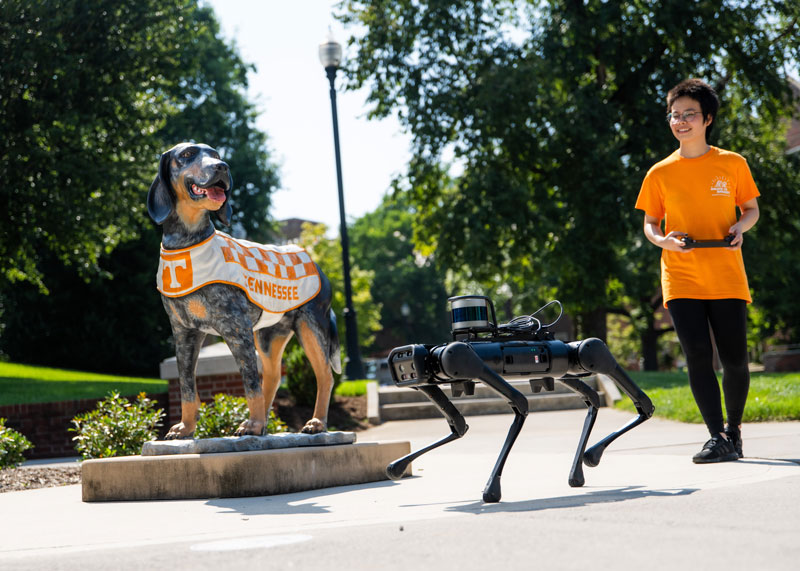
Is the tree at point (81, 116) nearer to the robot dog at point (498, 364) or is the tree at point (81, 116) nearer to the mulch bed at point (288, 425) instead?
the mulch bed at point (288, 425)

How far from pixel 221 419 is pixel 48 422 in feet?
18.0

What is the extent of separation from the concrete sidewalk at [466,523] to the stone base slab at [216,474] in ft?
0.45

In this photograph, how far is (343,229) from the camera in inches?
671

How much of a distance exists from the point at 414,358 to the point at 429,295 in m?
61.4

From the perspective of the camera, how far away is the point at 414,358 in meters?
4.28

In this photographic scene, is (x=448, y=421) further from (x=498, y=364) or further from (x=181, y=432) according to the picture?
(x=181, y=432)

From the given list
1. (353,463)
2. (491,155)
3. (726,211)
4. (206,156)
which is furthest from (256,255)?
(491,155)

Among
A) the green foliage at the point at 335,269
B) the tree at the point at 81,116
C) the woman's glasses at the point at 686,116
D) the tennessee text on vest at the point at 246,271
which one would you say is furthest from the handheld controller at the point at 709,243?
the green foliage at the point at 335,269

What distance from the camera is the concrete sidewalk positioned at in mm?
2648

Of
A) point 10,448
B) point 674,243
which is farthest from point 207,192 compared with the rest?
point 10,448

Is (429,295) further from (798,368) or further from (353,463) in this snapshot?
(353,463)

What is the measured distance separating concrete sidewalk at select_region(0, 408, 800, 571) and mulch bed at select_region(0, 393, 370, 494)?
1032 mm

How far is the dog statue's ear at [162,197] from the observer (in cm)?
551

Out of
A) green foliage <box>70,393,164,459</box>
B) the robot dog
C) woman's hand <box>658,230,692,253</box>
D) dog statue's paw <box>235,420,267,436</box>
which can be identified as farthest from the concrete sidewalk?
woman's hand <box>658,230,692,253</box>
